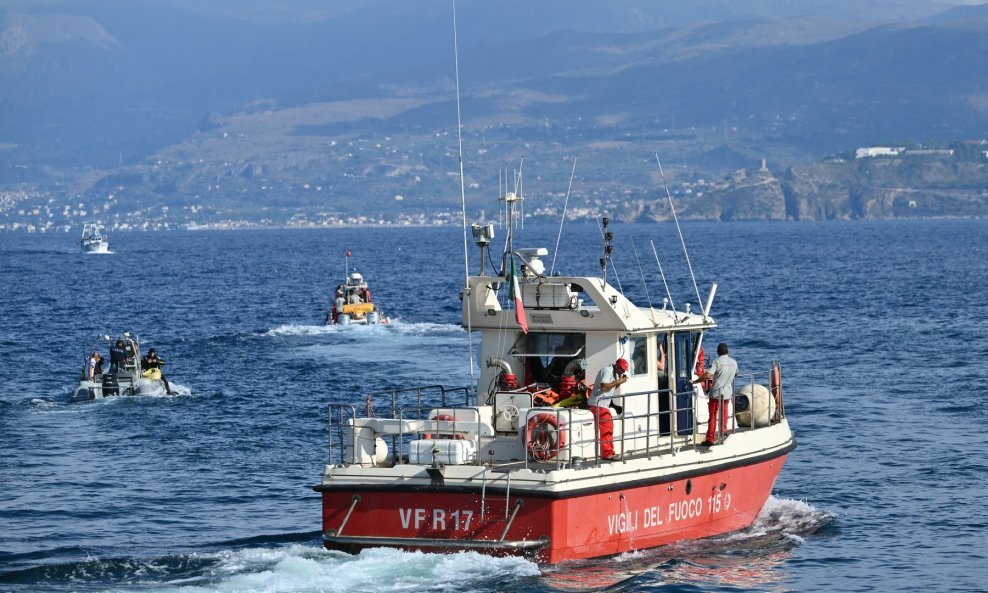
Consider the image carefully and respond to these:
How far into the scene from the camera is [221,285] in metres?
105

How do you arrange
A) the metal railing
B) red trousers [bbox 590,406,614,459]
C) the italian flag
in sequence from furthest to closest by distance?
the italian flag, red trousers [bbox 590,406,614,459], the metal railing

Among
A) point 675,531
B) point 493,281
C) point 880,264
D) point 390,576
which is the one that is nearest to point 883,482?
point 675,531

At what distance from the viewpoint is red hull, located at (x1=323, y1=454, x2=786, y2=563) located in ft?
68.6

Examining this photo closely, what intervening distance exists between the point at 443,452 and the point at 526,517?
1.34 m

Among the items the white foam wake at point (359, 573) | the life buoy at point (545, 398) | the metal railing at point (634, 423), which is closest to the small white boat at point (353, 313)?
the metal railing at point (634, 423)

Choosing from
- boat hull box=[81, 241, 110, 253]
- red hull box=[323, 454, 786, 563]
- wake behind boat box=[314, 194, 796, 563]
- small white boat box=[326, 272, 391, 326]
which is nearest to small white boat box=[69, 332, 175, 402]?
wake behind boat box=[314, 194, 796, 563]

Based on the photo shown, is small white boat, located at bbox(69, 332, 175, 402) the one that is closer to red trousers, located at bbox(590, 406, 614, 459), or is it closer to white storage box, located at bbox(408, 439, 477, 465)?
white storage box, located at bbox(408, 439, 477, 465)

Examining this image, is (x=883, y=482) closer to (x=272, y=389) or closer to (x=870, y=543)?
(x=870, y=543)

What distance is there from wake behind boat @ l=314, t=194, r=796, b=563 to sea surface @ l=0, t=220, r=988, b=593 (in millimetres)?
393

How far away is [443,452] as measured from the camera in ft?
69.6

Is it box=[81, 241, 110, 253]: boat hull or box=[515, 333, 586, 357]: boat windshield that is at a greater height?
box=[81, 241, 110, 253]: boat hull

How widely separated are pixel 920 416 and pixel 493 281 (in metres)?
16.4

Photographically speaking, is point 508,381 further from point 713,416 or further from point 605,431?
point 713,416

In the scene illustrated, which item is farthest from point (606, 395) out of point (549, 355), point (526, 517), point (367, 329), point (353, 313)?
point (353, 313)
